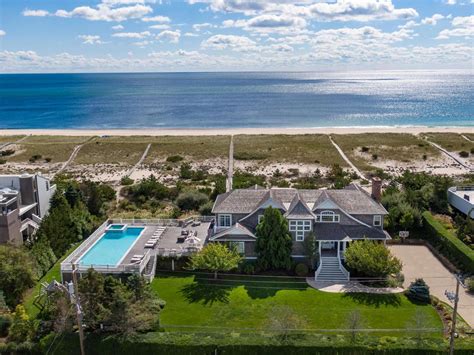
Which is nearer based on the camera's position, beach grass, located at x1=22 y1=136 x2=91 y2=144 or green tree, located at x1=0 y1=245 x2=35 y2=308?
green tree, located at x1=0 y1=245 x2=35 y2=308

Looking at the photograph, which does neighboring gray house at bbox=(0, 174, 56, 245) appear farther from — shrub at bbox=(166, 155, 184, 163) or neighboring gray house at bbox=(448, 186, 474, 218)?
neighboring gray house at bbox=(448, 186, 474, 218)

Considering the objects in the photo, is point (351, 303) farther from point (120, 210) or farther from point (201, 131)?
point (201, 131)

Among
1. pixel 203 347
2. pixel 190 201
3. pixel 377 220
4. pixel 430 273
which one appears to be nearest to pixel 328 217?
pixel 377 220

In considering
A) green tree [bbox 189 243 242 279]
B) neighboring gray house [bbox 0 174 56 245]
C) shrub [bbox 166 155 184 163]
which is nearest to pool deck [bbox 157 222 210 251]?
green tree [bbox 189 243 242 279]

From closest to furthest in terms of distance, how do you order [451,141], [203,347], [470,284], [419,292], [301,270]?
[203,347]
[419,292]
[470,284]
[301,270]
[451,141]

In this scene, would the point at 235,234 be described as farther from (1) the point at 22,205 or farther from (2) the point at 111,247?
(1) the point at 22,205

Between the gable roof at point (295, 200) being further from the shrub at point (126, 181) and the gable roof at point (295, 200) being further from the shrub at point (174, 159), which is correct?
the shrub at point (174, 159)

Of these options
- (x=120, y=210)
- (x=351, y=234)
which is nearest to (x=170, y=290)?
(x=351, y=234)
